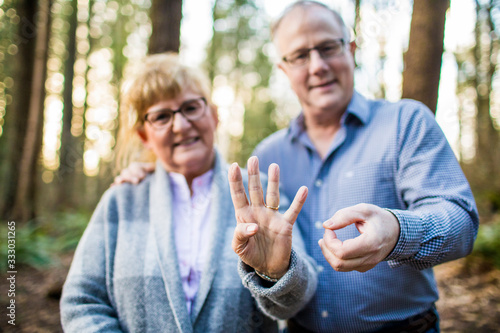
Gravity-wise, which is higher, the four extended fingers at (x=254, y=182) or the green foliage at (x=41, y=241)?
the four extended fingers at (x=254, y=182)

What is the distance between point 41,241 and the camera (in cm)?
585

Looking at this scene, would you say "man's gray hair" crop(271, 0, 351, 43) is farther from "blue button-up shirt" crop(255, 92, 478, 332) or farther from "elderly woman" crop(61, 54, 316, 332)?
"elderly woman" crop(61, 54, 316, 332)

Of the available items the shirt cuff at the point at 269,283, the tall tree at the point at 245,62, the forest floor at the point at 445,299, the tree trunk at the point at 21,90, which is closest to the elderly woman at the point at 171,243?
the shirt cuff at the point at 269,283

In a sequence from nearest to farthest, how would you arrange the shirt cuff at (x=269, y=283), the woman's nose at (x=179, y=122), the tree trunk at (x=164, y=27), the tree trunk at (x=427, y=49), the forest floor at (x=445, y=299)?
the shirt cuff at (x=269, y=283) → the woman's nose at (x=179, y=122) → the tree trunk at (x=427, y=49) → the forest floor at (x=445, y=299) → the tree trunk at (x=164, y=27)

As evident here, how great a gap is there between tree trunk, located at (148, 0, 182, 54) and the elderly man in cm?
189

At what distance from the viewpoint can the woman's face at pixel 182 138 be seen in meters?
1.85

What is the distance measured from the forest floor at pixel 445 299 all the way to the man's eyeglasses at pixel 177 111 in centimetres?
276

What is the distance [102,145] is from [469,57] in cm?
1690

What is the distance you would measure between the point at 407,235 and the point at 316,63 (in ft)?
3.82

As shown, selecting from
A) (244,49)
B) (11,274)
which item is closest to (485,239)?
(11,274)

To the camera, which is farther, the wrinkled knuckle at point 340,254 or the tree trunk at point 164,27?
the tree trunk at point 164,27

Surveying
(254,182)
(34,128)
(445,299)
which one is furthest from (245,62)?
(254,182)

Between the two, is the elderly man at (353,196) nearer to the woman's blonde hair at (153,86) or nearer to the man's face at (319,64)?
the man's face at (319,64)

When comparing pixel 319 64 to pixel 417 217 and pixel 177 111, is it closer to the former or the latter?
pixel 177 111
